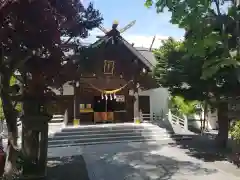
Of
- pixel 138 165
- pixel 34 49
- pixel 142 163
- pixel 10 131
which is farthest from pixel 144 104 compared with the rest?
pixel 34 49

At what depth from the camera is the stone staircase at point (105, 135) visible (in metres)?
13.3

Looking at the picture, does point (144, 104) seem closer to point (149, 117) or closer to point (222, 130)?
point (149, 117)

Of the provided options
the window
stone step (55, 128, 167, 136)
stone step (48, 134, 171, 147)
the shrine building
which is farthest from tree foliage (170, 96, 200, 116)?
the window

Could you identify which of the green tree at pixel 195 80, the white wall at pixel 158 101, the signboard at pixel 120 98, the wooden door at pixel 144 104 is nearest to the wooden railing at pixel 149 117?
the wooden door at pixel 144 104

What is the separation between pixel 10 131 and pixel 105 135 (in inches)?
306

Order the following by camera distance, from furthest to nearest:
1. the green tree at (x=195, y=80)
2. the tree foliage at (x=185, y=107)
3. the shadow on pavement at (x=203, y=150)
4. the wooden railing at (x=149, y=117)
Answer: the wooden railing at (x=149, y=117), the tree foliage at (x=185, y=107), the shadow on pavement at (x=203, y=150), the green tree at (x=195, y=80)

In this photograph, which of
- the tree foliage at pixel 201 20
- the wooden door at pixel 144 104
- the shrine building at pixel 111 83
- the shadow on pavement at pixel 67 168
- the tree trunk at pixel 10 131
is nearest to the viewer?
the tree foliage at pixel 201 20

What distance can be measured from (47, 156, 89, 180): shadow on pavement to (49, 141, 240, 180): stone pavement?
0.24 metres

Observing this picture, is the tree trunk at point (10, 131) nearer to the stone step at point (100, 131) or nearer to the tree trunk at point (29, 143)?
the tree trunk at point (29, 143)

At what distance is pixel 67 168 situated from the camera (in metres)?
8.70

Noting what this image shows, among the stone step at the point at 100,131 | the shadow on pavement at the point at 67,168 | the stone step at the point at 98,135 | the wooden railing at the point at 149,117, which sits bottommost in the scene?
the shadow on pavement at the point at 67,168

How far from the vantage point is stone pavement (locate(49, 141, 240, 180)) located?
7.77 metres

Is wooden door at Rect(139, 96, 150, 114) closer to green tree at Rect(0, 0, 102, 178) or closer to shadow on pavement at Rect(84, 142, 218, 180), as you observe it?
shadow on pavement at Rect(84, 142, 218, 180)

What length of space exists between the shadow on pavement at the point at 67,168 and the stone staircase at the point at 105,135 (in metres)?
2.88
